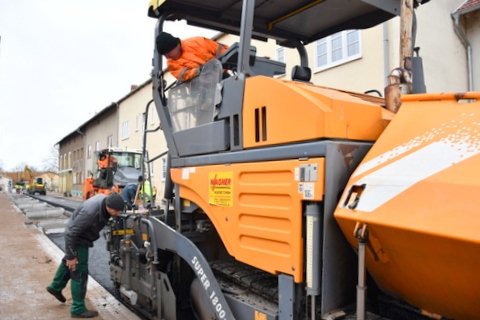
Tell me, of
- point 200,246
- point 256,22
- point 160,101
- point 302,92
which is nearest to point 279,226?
point 302,92

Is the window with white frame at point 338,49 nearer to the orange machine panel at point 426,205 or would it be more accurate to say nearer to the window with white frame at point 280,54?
the window with white frame at point 280,54

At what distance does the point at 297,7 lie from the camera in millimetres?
3586

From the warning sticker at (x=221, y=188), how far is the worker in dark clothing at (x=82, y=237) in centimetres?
191

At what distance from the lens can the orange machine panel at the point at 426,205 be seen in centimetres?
154

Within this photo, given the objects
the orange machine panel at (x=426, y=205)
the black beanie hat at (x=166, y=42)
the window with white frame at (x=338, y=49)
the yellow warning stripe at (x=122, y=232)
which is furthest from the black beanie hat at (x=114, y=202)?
the window with white frame at (x=338, y=49)

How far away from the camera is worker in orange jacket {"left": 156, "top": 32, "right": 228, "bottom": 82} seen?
3.36 metres

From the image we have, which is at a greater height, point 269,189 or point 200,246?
point 269,189

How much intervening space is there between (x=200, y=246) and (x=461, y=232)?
2.47m

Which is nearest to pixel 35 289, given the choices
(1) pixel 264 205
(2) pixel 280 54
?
(1) pixel 264 205

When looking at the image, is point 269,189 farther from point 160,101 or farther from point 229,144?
point 160,101

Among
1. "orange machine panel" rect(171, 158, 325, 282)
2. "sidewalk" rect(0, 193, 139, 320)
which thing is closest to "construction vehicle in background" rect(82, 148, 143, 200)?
"sidewalk" rect(0, 193, 139, 320)

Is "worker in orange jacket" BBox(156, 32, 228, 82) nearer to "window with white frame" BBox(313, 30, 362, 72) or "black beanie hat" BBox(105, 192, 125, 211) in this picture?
"black beanie hat" BBox(105, 192, 125, 211)

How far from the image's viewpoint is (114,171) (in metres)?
15.0

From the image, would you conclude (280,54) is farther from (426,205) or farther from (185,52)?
(426,205)
